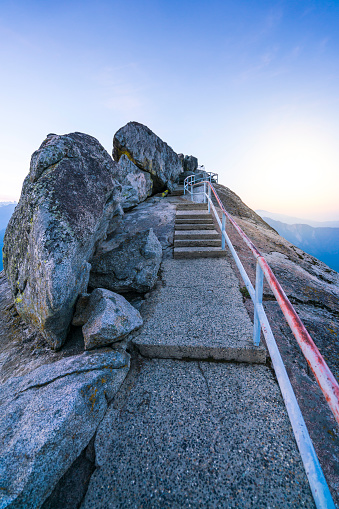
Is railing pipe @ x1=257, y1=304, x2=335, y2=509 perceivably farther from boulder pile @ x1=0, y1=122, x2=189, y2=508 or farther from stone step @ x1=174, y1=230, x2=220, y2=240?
stone step @ x1=174, y1=230, x2=220, y2=240

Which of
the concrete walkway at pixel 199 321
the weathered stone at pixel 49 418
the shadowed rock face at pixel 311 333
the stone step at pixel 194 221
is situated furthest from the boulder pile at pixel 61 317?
the stone step at pixel 194 221

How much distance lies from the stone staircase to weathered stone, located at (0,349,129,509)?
3056 mm

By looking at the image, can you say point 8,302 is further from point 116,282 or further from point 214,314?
point 214,314

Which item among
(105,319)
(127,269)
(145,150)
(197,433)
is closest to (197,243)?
(127,269)

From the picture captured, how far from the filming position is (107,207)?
3.85m

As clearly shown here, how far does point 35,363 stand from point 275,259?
515cm

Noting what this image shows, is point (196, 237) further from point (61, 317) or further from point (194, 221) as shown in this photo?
point (61, 317)

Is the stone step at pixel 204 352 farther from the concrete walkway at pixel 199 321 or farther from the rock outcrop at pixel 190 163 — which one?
the rock outcrop at pixel 190 163

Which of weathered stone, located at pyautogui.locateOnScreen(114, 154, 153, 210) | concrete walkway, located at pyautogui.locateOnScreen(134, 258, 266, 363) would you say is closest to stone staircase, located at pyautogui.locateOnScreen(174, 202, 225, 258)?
concrete walkway, located at pyautogui.locateOnScreen(134, 258, 266, 363)

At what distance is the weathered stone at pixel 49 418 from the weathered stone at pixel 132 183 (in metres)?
6.85

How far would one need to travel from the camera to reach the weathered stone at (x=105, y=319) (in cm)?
226

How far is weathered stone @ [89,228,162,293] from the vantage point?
11.4 feet

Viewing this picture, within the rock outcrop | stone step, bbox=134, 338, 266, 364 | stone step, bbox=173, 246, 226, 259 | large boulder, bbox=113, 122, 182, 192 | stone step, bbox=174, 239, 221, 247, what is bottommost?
stone step, bbox=134, 338, 266, 364

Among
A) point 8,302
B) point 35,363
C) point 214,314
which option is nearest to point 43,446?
point 35,363
